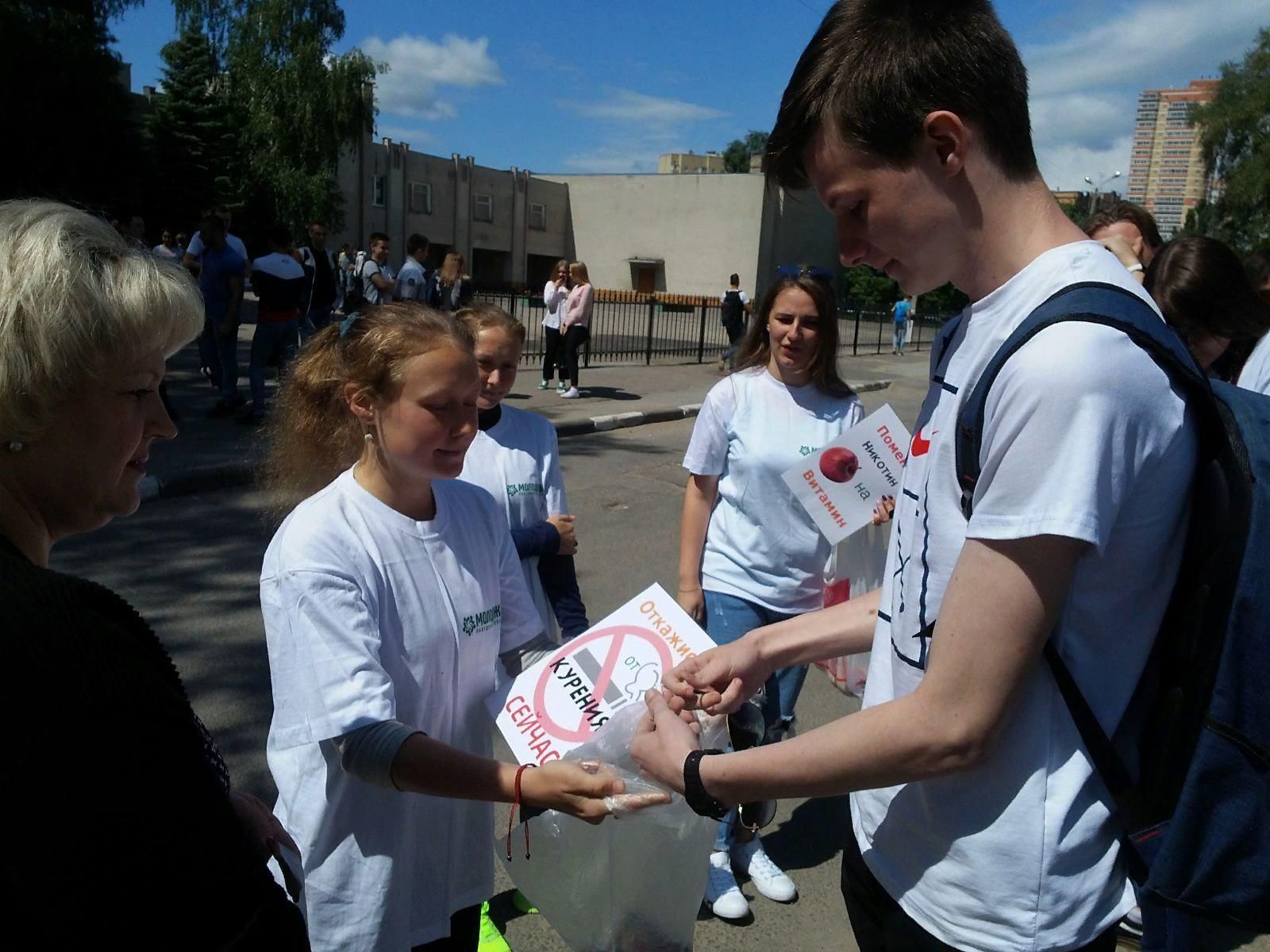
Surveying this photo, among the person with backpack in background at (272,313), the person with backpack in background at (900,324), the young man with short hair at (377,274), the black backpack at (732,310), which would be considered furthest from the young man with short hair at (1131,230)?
the person with backpack in background at (900,324)

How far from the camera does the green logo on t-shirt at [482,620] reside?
6.57ft

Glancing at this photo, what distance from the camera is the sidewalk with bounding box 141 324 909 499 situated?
7734 millimetres

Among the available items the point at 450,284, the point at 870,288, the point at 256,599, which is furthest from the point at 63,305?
the point at 870,288

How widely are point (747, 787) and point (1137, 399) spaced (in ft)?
2.43

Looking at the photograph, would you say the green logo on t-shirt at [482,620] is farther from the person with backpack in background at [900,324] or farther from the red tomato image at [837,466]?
the person with backpack in background at [900,324]

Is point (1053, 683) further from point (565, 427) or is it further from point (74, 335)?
point (565, 427)

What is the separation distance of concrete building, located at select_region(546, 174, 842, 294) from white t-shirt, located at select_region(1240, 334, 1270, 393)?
Result: 43.8m

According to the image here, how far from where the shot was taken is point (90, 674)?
2.80 feet

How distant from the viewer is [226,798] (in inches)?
38.0

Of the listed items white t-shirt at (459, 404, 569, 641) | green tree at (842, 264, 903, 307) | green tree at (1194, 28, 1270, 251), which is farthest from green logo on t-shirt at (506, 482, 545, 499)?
green tree at (1194, 28, 1270, 251)

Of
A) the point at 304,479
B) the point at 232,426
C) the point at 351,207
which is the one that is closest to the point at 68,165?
the point at 351,207

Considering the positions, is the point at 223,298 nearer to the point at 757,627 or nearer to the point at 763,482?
the point at 763,482

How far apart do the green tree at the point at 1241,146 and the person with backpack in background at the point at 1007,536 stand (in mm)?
48707

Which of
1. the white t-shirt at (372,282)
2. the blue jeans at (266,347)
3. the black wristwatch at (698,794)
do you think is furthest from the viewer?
the white t-shirt at (372,282)
